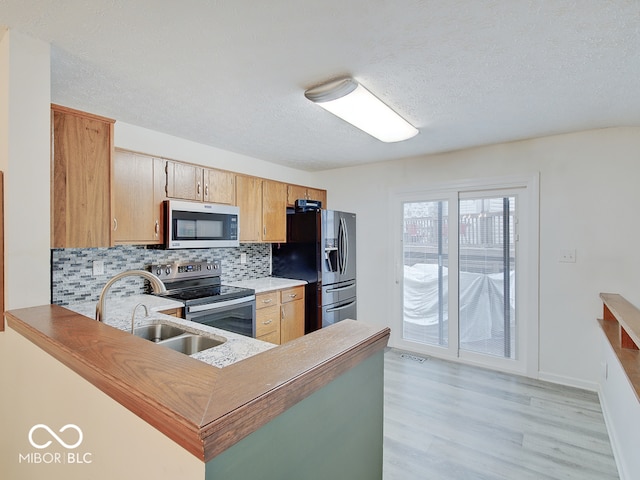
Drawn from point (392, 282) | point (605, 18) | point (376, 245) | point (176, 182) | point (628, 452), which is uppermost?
point (605, 18)

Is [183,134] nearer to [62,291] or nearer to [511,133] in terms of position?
[62,291]

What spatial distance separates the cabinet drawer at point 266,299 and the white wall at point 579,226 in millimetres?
2412

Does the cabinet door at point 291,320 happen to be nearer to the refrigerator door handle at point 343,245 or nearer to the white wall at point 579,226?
the refrigerator door handle at point 343,245

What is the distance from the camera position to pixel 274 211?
3760 mm

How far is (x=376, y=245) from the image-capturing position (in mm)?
4062

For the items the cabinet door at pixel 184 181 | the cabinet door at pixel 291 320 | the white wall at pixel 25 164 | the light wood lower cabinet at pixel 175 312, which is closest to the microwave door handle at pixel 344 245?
the cabinet door at pixel 291 320

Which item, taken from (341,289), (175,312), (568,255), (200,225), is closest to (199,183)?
(200,225)

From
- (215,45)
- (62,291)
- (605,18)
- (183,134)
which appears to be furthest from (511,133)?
(62,291)

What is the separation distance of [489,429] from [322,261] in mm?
2103

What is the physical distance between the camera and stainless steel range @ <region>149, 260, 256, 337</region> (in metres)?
2.64

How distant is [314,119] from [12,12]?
1.72m

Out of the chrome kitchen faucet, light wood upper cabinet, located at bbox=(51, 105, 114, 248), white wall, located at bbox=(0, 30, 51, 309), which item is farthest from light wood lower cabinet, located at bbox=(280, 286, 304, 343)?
white wall, located at bbox=(0, 30, 51, 309)

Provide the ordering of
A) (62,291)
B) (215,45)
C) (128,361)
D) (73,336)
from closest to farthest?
(128,361) < (73,336) < (215,45) < (62,291)

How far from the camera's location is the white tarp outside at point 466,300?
11.0ft
